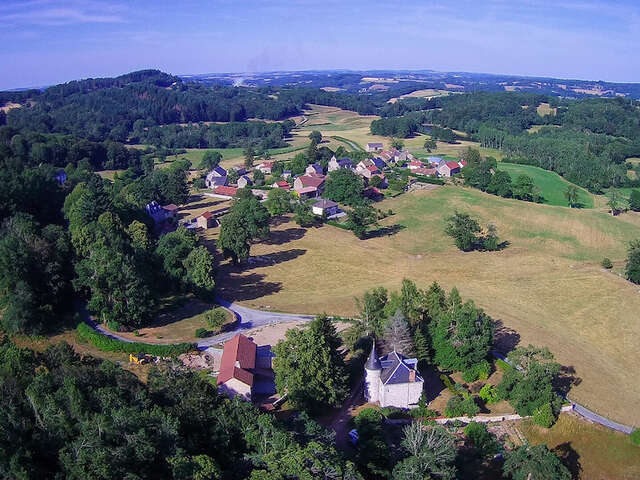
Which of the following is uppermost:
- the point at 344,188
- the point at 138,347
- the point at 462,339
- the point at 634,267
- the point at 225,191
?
the point at 344,188

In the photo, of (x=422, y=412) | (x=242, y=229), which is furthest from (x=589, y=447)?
(x=242, y=229)

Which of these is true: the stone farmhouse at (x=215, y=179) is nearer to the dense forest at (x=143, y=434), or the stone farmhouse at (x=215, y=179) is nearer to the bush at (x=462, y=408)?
the dense forest at (x=143, y=434)

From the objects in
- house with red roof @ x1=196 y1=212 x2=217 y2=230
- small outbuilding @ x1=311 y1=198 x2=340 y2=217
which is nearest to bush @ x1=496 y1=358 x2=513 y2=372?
small outbuilding @ x1=311 y1=198 x2=340 y2=217

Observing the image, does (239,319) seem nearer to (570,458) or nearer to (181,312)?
(181,312)

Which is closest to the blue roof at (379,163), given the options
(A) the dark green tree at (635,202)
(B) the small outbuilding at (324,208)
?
(B) the small outbuilding at (324,208)

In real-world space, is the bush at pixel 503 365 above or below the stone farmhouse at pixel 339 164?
below

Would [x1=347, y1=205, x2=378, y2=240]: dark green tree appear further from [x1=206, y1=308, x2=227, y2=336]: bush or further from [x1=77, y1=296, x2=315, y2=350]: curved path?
[x1=206, y1=308, x2=227, y2=336]: bush
